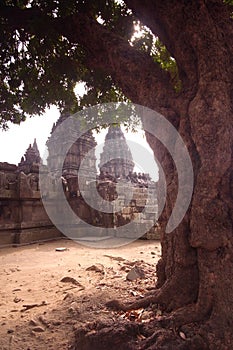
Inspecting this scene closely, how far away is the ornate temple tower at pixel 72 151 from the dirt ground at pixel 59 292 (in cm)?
1627

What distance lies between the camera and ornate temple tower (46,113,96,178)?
22250 mm

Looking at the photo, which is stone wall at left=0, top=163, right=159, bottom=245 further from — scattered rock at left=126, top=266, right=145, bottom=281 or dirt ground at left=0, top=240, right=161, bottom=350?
scattered rock at left=126, top=266, right=145, bottom=281

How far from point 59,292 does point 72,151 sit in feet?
64.5

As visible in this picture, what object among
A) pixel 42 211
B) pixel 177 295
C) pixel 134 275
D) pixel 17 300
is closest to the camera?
pixel 177 295

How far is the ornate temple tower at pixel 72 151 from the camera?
2225 centimetres

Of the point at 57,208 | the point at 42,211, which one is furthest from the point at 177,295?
the point at 57,208

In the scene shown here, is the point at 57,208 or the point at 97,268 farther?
the point at 57,208

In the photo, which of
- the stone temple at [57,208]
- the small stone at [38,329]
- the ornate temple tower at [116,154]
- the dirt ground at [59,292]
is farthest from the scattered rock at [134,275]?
the ornate temple tower at [116,154]

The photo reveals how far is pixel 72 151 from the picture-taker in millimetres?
22266

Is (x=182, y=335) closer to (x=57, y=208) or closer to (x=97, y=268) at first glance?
(x=97, y=268)

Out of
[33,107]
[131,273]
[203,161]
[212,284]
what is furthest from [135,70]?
[33,107]

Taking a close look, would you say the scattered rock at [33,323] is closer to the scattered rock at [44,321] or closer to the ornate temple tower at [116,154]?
the scattered rock at [44,321]

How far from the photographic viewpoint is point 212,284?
6.45 ft

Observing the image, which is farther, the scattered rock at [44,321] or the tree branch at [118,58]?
the tree branch at [118,58]
